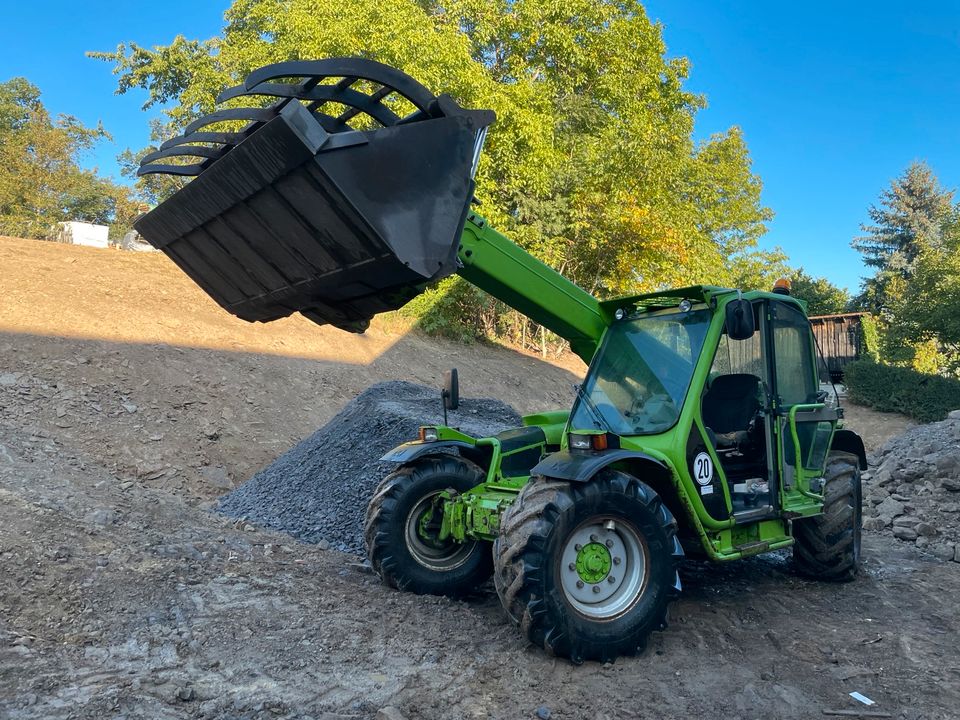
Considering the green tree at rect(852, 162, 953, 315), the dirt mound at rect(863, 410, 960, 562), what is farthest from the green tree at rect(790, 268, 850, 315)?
the dirt mound at rect(863, 410, 960, 562)

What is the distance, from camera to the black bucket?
385cm

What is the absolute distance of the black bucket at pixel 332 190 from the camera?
3.85m

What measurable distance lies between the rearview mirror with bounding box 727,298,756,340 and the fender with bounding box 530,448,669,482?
927 mm

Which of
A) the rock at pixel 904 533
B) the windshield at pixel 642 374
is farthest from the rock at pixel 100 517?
the rock at pixel 904 533

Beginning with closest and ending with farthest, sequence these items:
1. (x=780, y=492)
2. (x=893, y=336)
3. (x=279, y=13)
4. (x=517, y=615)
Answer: (x=517, y=615)
(x=780, y=492)
(x=279, y=13)
(x=893, y=336)

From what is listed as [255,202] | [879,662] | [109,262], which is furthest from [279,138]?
[109,262]

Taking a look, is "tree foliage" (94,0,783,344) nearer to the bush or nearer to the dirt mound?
the bush

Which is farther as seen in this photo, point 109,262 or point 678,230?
point 678,230

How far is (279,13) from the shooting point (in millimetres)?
17344

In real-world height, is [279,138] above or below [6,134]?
below

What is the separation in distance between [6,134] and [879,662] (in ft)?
124

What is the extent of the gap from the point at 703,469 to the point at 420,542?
6.49ft

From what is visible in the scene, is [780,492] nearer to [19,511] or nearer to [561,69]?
[19,511]

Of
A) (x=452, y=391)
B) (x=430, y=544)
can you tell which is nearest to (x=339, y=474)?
(x=430, y=544)
